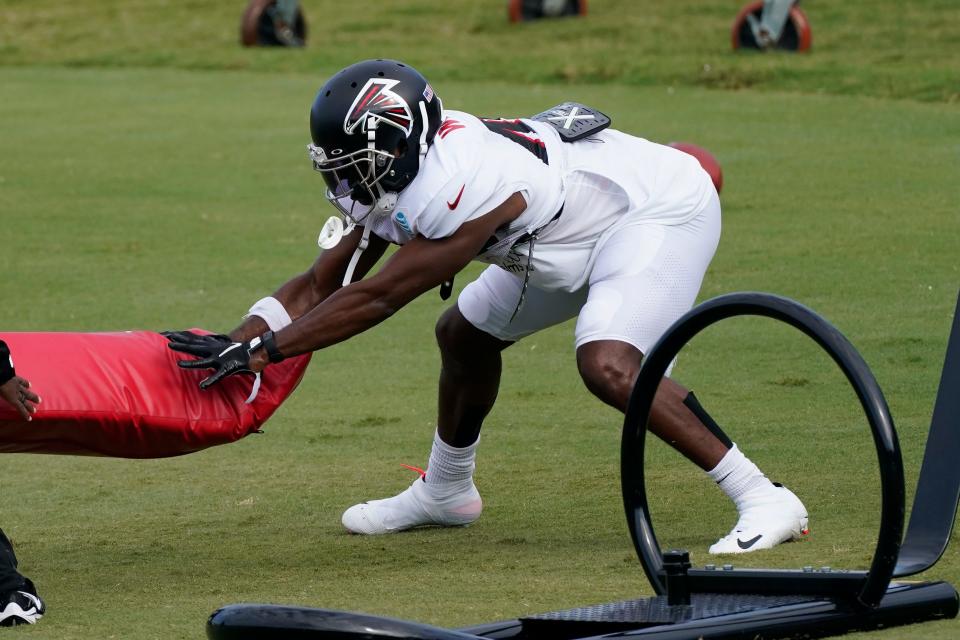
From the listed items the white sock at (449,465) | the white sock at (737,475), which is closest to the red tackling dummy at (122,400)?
the white sock at (449,465)

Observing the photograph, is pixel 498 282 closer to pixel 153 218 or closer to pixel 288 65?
pixel 153 218

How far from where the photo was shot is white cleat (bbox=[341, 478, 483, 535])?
6.11 metres

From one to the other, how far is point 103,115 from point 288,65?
326cm

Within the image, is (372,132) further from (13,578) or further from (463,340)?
(13,578)

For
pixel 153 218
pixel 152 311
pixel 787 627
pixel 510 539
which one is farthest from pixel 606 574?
pixel 153 218

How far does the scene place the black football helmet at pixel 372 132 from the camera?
5.29 m

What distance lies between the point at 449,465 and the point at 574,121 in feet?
4.54

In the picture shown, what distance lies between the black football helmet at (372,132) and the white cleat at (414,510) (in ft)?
4.11

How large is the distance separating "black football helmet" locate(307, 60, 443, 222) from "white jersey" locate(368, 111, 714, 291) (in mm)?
62

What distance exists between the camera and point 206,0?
25953 millimetres

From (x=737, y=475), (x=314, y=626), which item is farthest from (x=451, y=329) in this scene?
(x=314, y=626)

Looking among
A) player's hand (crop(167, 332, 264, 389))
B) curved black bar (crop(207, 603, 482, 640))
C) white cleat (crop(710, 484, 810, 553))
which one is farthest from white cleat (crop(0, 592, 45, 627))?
white cleat (crop(710, 484, 810, 553))

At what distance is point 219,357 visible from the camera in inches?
212

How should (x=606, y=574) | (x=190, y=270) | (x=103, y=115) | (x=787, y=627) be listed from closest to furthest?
(x=787, y=627) → (x=606, y=574) → (x=190, y=270) → (x=103, y=115)
